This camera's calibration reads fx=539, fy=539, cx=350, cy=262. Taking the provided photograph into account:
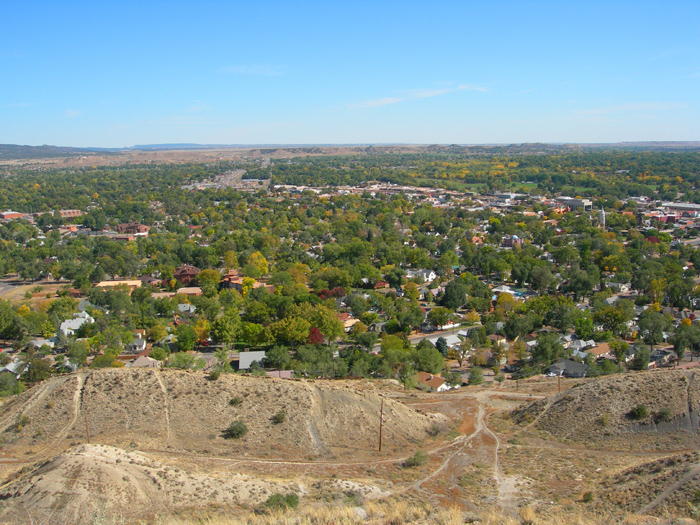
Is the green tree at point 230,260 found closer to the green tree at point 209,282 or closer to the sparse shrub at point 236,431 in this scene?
the green tree at point 209,282

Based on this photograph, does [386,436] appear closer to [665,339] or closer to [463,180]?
[665,339]

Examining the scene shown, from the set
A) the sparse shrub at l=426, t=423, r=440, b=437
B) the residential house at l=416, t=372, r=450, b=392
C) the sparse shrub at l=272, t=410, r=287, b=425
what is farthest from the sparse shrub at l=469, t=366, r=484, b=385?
the sparse shrub at l=272, t=410, r=287, b=425

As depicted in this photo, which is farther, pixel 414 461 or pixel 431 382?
pixel 431 382

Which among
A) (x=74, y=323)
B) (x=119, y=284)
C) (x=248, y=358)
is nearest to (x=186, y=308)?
(x=74, y=323)

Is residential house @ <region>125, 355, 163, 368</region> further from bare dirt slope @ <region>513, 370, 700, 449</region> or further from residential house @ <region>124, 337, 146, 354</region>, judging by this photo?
bare dirt slope @ <region>513, 370, 700, 449</region>

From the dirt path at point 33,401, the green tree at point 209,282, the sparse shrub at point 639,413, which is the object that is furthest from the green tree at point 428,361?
the green tree at point 209,282

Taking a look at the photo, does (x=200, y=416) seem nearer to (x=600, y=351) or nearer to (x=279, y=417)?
(x=279, y=417)

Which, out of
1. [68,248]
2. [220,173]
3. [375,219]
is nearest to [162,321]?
[68,248]
